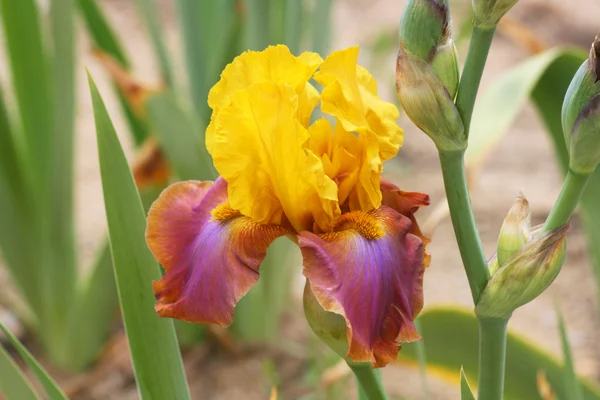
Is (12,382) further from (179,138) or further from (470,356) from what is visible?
(179,138)

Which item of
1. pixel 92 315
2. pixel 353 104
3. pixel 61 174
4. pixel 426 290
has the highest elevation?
pixel 353 104

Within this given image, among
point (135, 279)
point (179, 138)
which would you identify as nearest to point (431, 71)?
point (135, 279)

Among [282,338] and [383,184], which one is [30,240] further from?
[383,184]

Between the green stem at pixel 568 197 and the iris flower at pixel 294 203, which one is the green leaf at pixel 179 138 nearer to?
the iris flower at pixel 294 203

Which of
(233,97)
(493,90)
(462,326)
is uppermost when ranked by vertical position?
(233,97)

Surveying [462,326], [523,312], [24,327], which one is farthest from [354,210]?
[24,327]

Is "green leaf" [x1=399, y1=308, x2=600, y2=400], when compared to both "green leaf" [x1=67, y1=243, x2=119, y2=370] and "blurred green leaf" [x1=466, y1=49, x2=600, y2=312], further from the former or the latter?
"green leaf" [x1=67, y1=243, x2=119, y2=370]
